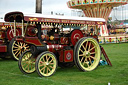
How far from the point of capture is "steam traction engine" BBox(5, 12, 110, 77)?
6.75 m

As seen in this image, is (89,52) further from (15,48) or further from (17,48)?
(15,48)

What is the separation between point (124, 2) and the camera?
98.2ft

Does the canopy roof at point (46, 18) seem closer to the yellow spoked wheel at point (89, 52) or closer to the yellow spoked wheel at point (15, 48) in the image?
the yellow spoked wheel at point (89, 52)

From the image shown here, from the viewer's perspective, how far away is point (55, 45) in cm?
744

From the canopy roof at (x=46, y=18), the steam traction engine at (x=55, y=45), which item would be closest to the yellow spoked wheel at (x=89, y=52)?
the steam traction engine at (x=55, y=45)

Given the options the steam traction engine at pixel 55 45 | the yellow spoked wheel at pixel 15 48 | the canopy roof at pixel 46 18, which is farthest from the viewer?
the yellow spoked wheel at pixel 15 48

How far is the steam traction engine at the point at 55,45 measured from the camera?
6.75 meters

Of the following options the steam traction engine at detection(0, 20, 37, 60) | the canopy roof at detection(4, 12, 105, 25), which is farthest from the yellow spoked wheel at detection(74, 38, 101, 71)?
the steam traction engine at detection(0, 20, 37, 60)

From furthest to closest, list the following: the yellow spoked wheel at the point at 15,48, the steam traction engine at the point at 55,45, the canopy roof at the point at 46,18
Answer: the yellow spoked wheel at the point at 15,48 < the steam traction engine at the point at 55,45 < the canopy roof at the point at 46,18

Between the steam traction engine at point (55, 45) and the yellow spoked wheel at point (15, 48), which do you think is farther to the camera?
the yellow spoked wheel at point (15, 48)

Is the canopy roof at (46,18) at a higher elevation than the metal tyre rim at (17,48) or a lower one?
higher

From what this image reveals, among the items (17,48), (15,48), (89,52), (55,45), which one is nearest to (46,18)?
(55,45)

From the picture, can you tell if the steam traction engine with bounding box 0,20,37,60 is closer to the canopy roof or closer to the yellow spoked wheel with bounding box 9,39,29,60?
the yellow spoked wheel with bounding box 9,39,29,60

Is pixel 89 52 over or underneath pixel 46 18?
underneath
